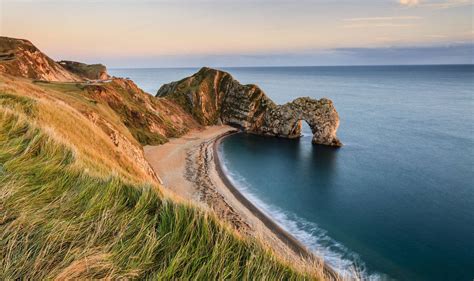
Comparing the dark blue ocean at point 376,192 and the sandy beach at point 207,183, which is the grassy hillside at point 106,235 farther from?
the sandy beach at point 207,183

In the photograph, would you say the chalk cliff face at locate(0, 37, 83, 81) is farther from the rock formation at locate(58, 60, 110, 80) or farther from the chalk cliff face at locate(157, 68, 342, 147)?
the chalk cliff face at locate(157, 68, 342, 147)

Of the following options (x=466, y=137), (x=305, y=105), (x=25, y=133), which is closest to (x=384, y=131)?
(x=466, y=137)

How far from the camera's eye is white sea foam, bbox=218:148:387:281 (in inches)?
986

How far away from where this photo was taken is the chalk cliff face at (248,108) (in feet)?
224

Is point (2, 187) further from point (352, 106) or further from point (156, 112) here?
point (352, 106)

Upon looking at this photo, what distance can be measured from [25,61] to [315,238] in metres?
70.8

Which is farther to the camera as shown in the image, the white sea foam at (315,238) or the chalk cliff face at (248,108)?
the chalk cliff face at (248,108)

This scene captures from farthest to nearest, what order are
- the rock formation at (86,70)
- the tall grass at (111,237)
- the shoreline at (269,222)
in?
1. the rock formation at (86,70)
2. the shoreline at (269,222)
3. the tall grass at (111,237)

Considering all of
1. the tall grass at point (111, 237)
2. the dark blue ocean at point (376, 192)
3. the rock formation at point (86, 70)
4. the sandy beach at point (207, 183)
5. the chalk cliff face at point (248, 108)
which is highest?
the rock formation at point (86, 70)

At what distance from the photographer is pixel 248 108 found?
272 feet

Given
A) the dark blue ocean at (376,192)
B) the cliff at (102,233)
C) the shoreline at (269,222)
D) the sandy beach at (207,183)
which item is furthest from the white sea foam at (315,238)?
the cliff at (102,233)

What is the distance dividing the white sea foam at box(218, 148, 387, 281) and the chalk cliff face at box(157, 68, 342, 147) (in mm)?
33272

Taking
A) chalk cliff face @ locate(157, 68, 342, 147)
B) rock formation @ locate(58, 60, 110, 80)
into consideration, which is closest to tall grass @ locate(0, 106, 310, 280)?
chalk cliff face @ locate(157, 68, 342, 147)

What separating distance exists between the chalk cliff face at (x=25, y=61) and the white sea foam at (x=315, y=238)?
53.9 meters
